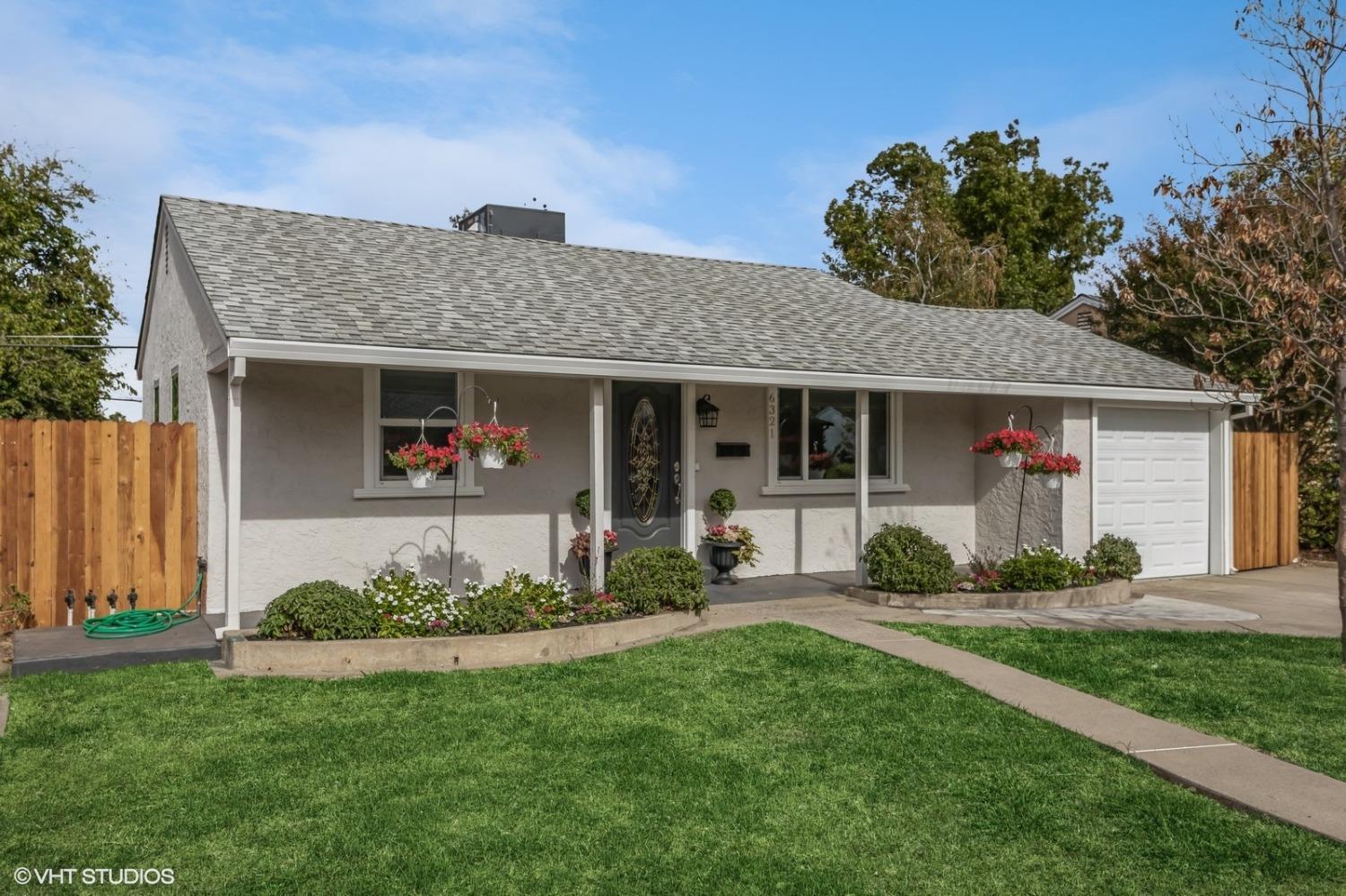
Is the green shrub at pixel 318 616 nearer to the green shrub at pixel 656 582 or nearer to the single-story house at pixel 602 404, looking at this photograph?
the single-story house at pixel 602 404

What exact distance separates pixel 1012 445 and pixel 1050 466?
477 mm

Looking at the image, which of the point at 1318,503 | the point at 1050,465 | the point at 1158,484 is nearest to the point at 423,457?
the point at 1050,465

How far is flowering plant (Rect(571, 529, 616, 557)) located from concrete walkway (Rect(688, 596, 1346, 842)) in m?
1.86

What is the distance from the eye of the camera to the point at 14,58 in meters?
15.7

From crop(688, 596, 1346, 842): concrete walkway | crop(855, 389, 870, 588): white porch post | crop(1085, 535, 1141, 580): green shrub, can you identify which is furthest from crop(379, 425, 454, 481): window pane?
crop(1085, 535, 1141, 580): green shrub

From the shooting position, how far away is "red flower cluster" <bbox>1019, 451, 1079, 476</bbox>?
10.7 metres

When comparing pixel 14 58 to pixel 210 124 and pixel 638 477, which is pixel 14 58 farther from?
pixel 638 477

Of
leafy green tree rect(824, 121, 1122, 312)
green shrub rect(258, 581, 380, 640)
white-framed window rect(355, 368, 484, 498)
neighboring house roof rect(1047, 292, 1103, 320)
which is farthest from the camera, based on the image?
leafy green tree rect(824, 121, 1122, 312)

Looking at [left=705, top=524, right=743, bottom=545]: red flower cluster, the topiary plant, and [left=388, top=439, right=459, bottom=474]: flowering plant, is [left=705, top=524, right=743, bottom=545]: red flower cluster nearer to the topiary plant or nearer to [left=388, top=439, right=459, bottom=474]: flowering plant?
the topiary plant

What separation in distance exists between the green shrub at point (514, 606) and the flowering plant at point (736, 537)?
3.07m

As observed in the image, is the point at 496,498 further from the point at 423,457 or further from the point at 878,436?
the point at 878,436

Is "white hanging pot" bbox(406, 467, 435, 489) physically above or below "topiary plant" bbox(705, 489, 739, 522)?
above

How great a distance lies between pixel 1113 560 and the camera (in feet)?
38.0

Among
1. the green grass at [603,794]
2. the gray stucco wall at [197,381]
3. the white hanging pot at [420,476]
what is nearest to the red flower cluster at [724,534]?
the white hanging pot at [420,476]
